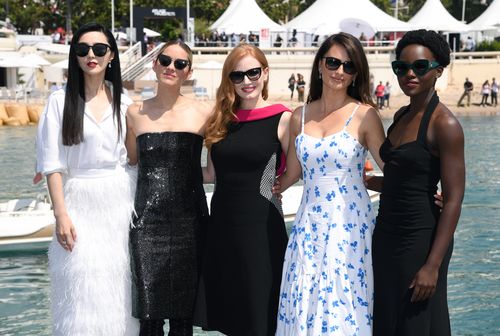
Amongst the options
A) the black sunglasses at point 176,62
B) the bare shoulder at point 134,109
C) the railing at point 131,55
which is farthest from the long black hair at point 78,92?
the railing at point 131,55

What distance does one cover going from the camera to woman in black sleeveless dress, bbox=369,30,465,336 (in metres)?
4.26

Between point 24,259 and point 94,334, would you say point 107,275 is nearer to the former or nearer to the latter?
point 94,334

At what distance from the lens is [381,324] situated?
4570mm

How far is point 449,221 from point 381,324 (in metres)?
0.67

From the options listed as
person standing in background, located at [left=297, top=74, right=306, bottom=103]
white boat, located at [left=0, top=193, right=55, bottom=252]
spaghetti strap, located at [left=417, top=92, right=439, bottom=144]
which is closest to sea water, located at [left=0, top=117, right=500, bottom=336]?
white boat, located at [left=0, top=193, right=55, bottom=252]

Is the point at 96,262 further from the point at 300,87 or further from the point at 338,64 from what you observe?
the point at 300,87

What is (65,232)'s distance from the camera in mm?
5039

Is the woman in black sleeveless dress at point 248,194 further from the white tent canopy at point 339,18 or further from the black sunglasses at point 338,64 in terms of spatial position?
the white tent canopy at point 339,18

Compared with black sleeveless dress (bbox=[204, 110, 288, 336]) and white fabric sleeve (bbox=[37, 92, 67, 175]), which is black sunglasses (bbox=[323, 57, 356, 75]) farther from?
white fabric sleeve (bbox=[37, 92, 67, 175])

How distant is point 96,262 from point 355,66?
181 centimetres

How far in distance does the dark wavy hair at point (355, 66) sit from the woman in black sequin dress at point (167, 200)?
0.66m

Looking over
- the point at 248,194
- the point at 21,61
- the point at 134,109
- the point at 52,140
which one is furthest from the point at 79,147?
the point at 21,61

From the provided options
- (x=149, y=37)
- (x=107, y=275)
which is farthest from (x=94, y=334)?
(x=149, y=37)

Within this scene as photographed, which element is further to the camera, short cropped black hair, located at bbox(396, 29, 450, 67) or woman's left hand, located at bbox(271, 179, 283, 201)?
woman's left hand, located at bbox(271, 179, 283, 201)
